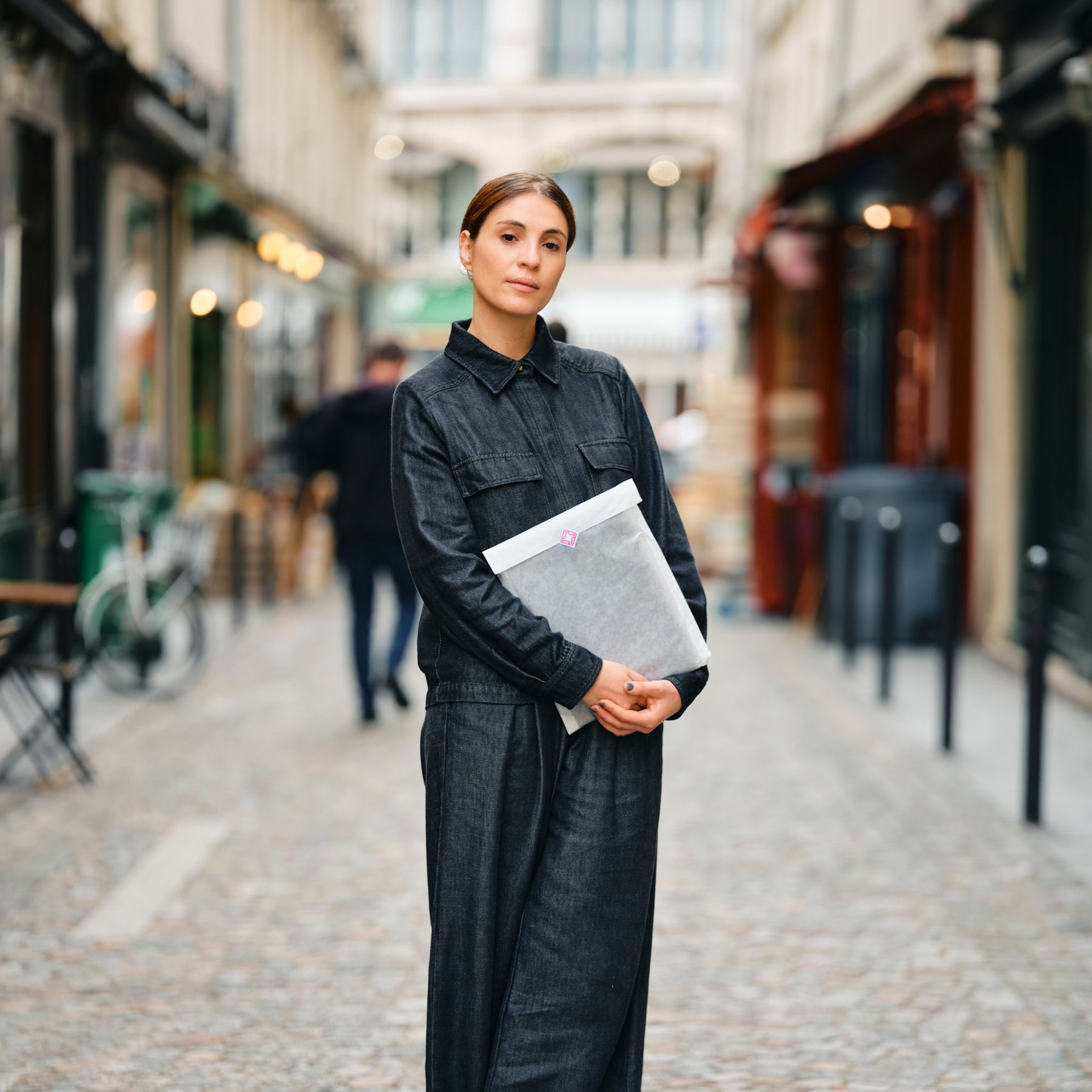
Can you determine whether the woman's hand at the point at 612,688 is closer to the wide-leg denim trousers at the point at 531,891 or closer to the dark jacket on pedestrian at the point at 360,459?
the wide-leg denim trousers at the point at 531,891

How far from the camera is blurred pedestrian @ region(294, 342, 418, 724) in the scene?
871 cm

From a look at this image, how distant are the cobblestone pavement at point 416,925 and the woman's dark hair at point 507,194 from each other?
2.05m

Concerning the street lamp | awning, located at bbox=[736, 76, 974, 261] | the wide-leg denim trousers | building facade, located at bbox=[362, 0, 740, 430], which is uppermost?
building facade, located at bbox=[362, 0, 740, 430]

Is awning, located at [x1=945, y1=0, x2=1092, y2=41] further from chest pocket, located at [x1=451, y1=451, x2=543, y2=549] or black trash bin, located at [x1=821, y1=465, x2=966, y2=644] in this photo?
chest pocket, located at [x1=451, y1=451, x2=543, y2=549]

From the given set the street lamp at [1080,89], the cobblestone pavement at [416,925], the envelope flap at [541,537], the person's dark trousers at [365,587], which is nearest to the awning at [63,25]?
the person's dark trousers at [365,587]

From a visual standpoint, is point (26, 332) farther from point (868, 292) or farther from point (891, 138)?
point (868, 292)

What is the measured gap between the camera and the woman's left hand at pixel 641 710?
281 centimetres

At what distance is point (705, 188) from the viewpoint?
125 ft

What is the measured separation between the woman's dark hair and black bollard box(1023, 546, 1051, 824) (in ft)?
13.0

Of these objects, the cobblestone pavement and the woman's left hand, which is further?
the cobblestone pavement

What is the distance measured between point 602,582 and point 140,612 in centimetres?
730

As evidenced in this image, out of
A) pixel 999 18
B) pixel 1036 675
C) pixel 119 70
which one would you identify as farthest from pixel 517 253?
pixel 119 70

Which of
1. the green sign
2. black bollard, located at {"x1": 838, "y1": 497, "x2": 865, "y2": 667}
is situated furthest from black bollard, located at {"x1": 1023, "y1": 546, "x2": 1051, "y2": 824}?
the green sign

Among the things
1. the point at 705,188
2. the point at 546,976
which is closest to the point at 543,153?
the point at 705,188
